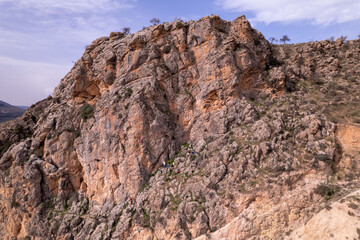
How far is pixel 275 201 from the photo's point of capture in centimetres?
2112

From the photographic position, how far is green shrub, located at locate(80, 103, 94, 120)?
107 ft

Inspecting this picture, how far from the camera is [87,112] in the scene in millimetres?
32781

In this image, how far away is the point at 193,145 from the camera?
28.7 metres

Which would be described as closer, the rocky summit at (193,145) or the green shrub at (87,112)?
the rocky summit at (193,145)

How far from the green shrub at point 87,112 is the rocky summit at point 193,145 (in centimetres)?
19

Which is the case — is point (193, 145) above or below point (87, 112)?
below

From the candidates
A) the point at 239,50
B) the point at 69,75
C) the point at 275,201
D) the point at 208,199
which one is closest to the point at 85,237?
the point at 208,199

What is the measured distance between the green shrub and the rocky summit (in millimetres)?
191

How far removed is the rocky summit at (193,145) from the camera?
2170cm

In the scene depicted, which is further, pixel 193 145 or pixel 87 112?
pixel 87 112

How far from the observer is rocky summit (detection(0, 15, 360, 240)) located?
21.7m

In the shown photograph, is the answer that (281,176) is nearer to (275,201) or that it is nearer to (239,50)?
(275,201)

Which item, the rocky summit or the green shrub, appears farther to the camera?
the green shrub

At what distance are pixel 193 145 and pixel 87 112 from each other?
51.2 feet
